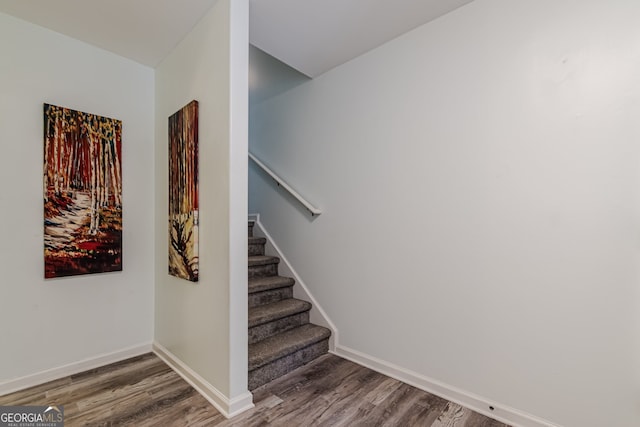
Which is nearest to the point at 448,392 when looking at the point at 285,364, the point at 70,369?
the point at 285,364

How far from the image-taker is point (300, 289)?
9.21 feet

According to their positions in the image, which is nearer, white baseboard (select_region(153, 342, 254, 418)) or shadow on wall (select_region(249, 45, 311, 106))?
white baseboard (select_region(153, 342, 254, 418))

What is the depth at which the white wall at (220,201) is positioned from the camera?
5.63 ft

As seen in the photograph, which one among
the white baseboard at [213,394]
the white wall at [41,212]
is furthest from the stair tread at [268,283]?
the white wall at [41,212]

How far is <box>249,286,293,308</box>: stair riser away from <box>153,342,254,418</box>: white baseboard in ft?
2.16

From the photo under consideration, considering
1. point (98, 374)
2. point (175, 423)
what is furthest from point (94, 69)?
point (175, 423)

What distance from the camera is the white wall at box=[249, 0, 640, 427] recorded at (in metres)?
1.38

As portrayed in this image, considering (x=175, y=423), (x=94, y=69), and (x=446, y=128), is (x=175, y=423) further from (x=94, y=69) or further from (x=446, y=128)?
(x=94, y=69)

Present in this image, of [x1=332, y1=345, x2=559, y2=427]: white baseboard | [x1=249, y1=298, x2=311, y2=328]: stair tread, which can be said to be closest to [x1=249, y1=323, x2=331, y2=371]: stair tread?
[x1=249, y1=298, x2=311, y2=328]: stair tread

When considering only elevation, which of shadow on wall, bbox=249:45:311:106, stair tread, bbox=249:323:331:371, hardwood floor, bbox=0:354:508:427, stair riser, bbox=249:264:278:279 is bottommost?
hardwood floor, bbox=0:354:508:427

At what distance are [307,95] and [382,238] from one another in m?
1.57

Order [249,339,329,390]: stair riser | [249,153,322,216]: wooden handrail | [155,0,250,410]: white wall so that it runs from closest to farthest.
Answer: [155,0,250,410]: white wall < [249,339,329,390]: stair riser < [249,153,322,216]: wooden handrail

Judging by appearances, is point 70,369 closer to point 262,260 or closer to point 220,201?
point 262,260

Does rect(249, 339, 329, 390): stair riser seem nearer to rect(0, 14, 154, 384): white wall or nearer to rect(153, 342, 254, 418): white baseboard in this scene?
rect(153, 342, 254, 418): white baseboard
